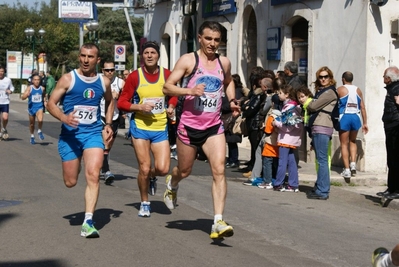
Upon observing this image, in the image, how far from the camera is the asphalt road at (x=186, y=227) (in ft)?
25.6

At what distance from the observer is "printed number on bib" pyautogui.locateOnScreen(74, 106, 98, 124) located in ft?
29.7

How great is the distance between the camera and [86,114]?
29.8 ft

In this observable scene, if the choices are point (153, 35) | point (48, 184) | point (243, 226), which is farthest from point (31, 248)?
point (153, 35)

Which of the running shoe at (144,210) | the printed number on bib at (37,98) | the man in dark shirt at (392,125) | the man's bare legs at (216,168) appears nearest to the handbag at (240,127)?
the man in dark shirt at (392,125)

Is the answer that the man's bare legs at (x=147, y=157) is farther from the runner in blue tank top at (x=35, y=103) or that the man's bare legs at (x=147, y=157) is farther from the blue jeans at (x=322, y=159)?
the runner in blue tank top at (x=35, y=103)

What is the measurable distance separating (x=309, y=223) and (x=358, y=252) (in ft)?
6.29

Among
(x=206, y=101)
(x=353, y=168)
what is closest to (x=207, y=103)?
(x=206, y=101)

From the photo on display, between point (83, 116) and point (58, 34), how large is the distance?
64.7 m

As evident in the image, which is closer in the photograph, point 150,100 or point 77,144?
point 77,144

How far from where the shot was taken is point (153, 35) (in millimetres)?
34500

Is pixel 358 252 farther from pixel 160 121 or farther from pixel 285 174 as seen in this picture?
pixel 285 174

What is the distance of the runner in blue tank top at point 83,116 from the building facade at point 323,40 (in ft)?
27.7

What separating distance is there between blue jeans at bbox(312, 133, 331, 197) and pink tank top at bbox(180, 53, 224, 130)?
14.1 ft

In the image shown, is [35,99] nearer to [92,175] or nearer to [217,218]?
[92,175]
